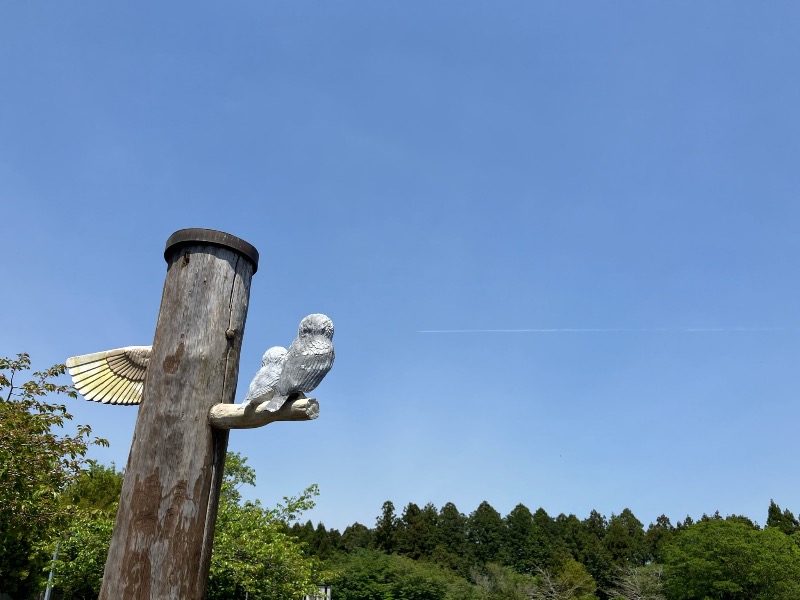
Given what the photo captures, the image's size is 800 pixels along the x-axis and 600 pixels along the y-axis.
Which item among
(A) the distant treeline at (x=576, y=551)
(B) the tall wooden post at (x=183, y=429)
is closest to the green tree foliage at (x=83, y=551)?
(B) the tall wooden post at (x=183, y=429)

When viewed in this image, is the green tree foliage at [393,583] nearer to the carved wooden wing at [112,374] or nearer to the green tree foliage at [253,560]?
the green tree foliage at [253,560]

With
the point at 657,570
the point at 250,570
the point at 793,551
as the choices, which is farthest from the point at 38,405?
the point at 657,570

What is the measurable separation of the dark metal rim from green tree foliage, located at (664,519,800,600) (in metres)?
39.7

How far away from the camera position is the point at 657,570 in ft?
150

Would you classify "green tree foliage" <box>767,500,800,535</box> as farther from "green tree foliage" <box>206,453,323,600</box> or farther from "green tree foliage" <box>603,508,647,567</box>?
"green tree foliage" <box>206,453,323,600</box>

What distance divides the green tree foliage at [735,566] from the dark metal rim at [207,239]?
3965cm

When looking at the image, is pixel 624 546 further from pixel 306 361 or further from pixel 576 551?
pixel 306 361

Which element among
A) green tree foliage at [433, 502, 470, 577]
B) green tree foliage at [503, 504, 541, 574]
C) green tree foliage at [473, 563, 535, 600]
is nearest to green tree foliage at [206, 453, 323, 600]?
green tree foliage at [473, 563, 535, 600]

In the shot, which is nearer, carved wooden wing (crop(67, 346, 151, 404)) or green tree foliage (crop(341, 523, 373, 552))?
carved wooden wing (crop(67, 346, 151, 404))

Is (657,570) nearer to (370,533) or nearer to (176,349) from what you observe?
(370,533)

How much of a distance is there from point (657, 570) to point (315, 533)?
95.3ft

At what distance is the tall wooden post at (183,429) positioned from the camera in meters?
2.36

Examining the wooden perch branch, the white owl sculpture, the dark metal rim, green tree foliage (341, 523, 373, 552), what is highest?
green tree foliage (341, 523, 373, 552)

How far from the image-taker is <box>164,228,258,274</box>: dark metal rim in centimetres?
279
